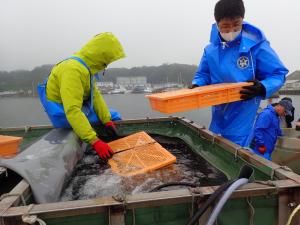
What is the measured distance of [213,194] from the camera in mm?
1684

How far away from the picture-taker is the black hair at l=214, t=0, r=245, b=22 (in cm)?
288

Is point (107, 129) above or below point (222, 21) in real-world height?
below

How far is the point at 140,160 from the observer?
3.09 meters

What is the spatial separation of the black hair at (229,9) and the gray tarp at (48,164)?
82.3 inches

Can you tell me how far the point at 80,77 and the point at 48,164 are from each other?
122cm

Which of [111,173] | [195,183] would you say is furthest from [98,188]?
[195,183]

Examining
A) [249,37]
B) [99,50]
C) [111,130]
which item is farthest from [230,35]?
[111,130]

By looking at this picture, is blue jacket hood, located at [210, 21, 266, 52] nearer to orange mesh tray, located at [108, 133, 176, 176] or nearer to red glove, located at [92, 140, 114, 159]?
orange mesh tray, located at [108, 133, 176, 176]

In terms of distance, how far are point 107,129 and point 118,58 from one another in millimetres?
1164

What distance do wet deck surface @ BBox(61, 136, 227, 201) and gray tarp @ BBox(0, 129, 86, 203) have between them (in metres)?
0.12

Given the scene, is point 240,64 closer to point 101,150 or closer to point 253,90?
point 253,90

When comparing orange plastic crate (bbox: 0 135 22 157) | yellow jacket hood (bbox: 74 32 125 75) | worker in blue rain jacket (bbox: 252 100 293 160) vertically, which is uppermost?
yellow jacket hood (bbox: 74 32 125 75)

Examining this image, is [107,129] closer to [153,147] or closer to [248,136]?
[153,147]

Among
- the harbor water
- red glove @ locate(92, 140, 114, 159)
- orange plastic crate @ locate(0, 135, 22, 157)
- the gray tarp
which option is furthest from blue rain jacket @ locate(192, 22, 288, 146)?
the harbor water
